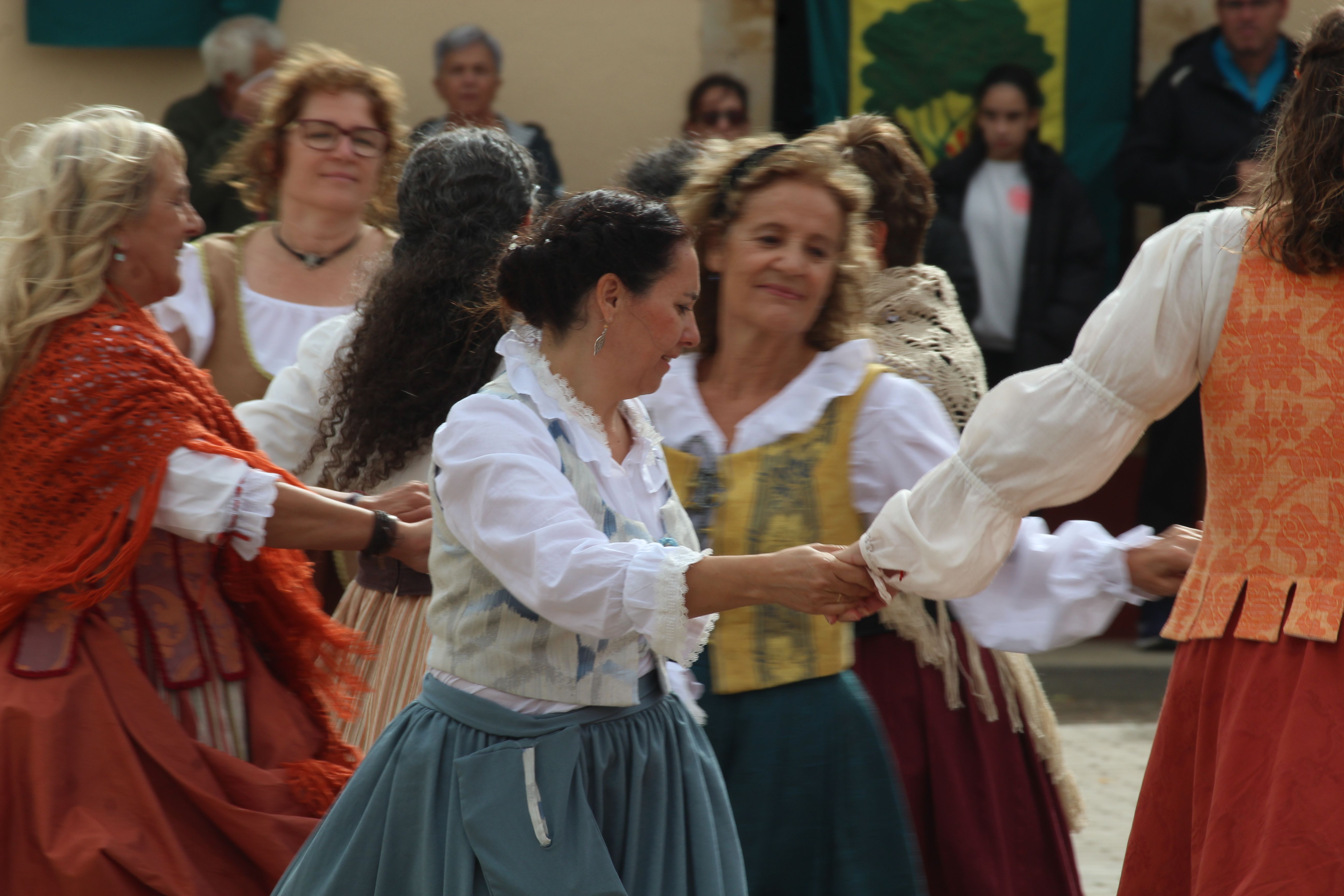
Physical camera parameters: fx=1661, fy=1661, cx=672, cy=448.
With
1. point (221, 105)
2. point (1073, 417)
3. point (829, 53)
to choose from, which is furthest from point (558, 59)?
point (1073, 417)

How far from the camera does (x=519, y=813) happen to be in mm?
2258

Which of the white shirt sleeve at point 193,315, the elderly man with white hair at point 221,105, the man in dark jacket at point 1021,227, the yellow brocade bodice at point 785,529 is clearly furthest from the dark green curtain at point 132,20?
the yellow brocade bodice at point 785,529

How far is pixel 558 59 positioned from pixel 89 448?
4711mm

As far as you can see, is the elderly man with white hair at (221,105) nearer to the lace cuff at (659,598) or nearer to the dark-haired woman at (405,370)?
the dark-haired woman at (405,370)

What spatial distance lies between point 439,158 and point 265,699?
1145 millimetres

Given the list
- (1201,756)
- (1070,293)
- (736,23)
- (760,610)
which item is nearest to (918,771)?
(760,610)

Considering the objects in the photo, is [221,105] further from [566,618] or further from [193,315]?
[566,618]

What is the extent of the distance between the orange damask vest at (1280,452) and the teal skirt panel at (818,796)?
29.4 inches

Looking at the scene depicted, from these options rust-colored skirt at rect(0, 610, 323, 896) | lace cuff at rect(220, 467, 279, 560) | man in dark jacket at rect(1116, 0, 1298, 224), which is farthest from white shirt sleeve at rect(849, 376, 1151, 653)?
man in dark jacket at rect(1116, 0, 1298, 224)

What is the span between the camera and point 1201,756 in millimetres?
2369

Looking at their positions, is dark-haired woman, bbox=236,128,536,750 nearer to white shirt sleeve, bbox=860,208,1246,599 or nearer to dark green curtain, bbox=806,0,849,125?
white shirt sleeve, bbox=860,208,1246,599

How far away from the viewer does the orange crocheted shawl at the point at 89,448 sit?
2.63 m

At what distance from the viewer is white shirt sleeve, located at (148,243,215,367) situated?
4172mm

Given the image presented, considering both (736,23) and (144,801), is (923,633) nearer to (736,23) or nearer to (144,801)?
(144,801)
